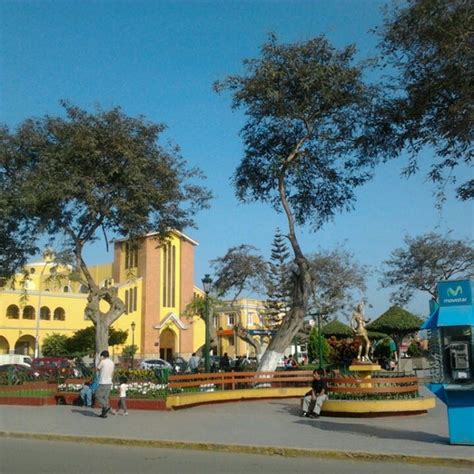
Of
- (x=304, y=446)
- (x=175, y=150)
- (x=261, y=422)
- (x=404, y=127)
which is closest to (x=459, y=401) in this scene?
(x=304, y=446)

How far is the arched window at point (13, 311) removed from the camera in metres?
52.5

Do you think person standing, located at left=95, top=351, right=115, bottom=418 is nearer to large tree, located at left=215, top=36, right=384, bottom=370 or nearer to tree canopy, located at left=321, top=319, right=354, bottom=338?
large tree, located at left=215, top=36, right=384, bottom=370

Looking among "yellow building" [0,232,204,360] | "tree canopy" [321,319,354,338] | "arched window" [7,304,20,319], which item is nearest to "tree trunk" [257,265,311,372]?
"tree canopy" [321,319,354,338]

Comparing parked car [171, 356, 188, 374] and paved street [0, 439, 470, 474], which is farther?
parked car [171, 356, 188, 374]

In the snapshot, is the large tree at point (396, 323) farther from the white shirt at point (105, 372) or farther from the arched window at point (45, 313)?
the arched window at point (45, 313)

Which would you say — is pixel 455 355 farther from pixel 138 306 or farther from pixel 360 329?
pixel 138 306

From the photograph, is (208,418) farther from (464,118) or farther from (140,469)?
(464,118)

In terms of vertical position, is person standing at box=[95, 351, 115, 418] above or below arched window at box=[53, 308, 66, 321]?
below

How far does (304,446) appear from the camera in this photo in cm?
980

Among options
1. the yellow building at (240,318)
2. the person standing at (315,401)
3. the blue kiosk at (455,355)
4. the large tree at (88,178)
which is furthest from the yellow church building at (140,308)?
the blue kiosk at (455,355)

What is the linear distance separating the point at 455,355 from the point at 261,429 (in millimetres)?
4284

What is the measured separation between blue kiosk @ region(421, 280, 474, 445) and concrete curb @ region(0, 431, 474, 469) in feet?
3.80

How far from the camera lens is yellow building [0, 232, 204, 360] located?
2094 inches

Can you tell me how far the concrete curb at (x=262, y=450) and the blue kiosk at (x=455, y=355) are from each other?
116 centimetres
